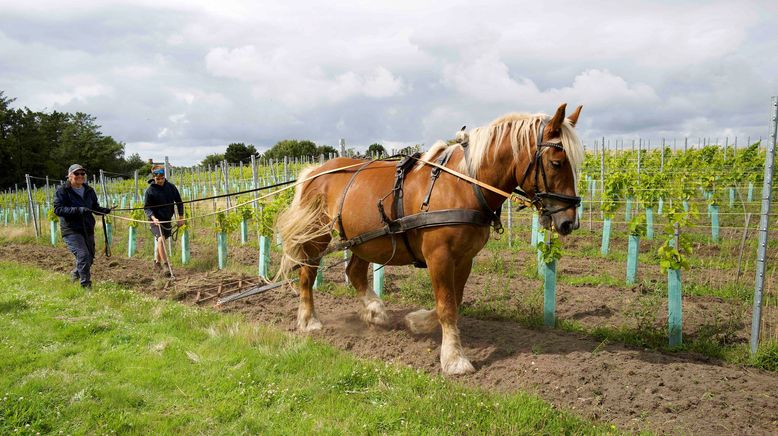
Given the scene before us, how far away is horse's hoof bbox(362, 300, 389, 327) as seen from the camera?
16.9 feet

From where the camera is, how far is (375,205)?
14.5 feet

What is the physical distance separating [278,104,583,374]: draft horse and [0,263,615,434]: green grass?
0.76 metres

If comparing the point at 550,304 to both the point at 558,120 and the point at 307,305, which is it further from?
the point at 307,305

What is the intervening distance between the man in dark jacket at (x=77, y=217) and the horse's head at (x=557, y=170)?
6461 millimetres

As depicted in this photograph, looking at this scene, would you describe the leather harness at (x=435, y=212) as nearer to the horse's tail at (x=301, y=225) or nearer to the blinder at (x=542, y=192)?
the blinder at (x=542, y=192)

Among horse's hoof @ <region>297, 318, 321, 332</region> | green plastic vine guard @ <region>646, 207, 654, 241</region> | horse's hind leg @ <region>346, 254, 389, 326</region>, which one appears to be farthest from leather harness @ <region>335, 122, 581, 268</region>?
green plastic vine guard @ <region>646, 207, 654, 241</region>

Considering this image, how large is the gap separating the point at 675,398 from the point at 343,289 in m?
4.57

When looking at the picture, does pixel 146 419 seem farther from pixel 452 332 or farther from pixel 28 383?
pixel 452 332

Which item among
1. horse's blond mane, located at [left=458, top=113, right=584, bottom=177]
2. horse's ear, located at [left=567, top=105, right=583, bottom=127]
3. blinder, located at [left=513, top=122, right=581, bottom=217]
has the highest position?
horse's ear, located at [left=567, top=105, right=583, bottom=127]

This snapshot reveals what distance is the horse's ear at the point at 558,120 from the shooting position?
11.0 ft

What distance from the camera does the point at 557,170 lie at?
3.44 meters

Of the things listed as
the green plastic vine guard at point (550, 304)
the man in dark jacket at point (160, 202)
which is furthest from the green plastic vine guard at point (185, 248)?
the green plastic vine guard at point (550, 304)

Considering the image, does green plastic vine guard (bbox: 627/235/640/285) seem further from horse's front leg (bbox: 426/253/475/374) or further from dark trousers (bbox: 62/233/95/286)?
dark trousers (bbox: 62/233/95/286)

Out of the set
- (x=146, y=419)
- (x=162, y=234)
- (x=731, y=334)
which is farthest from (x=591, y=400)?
(x=162, y=234)
